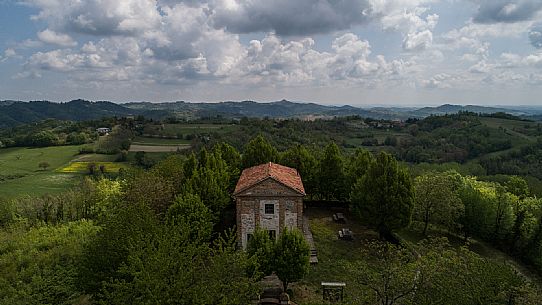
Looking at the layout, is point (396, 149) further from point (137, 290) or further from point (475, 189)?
point (137, 290)

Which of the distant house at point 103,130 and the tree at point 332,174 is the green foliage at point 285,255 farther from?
the distant house at point 103,130

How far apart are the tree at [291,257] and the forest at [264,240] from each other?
85 mm

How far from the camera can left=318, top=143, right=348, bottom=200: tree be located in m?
50.2

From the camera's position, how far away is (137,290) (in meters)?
17.4

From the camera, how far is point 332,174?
5031 cm

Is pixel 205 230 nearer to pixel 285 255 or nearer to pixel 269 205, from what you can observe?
pixel 269 205

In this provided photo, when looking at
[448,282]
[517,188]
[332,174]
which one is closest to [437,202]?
[332,174]

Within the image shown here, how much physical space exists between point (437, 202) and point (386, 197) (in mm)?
8529

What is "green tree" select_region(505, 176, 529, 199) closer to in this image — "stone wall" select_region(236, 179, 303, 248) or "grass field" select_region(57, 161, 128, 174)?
"stone wall" select_region(236, 179, 303, 248)

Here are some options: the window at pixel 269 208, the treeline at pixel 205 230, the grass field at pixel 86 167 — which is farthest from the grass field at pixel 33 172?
the window at pixel 269 208

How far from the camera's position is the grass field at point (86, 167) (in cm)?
8971

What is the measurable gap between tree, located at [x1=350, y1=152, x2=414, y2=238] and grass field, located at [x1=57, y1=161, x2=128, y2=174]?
7014 centimetres

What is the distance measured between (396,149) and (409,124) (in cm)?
5738

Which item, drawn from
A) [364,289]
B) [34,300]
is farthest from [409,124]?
[34,300]
